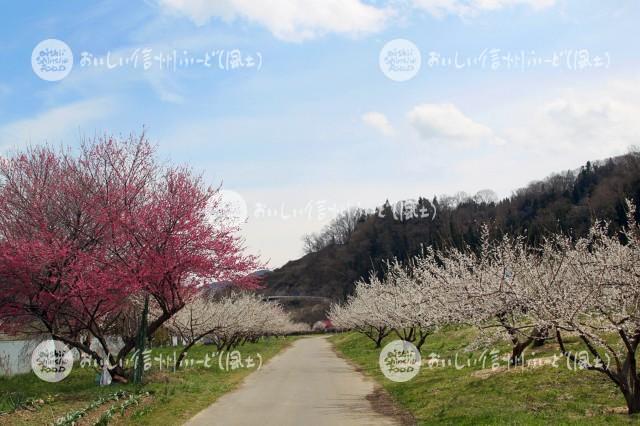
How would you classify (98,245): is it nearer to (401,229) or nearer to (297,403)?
(297,403)

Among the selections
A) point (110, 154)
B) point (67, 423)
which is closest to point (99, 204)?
point (110, 154)

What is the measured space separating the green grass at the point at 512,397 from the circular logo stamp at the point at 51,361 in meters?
13.4

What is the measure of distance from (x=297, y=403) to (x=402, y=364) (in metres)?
9.86

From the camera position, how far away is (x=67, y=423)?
11.3 metres

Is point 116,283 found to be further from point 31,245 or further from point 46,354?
point 46,354

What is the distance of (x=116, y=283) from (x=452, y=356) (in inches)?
548

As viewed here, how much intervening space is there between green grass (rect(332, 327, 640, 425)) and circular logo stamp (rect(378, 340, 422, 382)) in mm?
1331

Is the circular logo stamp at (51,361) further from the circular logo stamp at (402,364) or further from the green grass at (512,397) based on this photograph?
the green grass at (512,397)

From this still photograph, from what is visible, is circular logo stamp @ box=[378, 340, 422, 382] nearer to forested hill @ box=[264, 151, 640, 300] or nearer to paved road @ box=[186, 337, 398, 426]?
paved road @ box=[186, 337, 398, 426]

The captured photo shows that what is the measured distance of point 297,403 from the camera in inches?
586

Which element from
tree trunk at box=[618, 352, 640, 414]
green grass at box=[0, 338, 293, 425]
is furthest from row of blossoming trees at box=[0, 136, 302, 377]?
tree trunk at box=[618, 352, 640, 414]

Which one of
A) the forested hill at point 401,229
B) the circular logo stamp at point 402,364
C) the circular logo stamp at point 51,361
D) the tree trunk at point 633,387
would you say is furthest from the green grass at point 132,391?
the forested hill at point 401,229

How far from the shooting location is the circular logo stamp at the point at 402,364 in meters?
20.2

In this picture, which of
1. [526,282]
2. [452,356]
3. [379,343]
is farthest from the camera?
[379,343]
